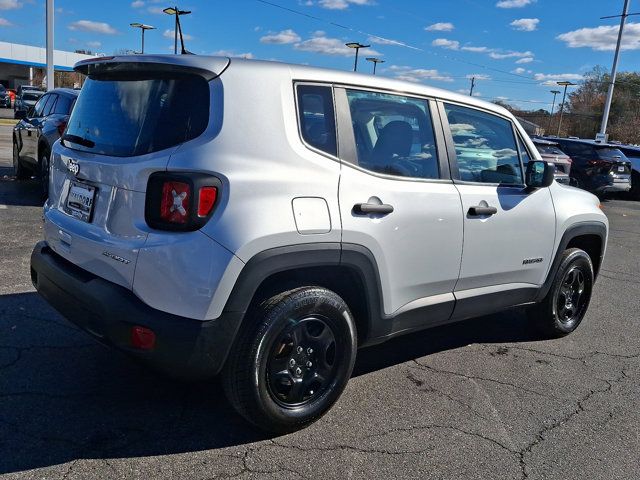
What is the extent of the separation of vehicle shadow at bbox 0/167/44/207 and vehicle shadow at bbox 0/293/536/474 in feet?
16.1

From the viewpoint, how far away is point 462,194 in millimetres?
3666

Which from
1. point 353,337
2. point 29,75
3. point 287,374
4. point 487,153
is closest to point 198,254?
point 287,374

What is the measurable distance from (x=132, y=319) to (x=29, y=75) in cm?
7673

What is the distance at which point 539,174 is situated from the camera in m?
4.13

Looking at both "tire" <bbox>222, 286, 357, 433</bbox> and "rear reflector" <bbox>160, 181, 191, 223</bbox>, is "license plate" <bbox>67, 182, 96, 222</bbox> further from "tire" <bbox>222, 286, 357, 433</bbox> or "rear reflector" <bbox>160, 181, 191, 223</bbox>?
"tire" <bbox>222, 286, 357, 433</bbox>

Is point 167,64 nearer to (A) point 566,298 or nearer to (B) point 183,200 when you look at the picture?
(B) point 183,200

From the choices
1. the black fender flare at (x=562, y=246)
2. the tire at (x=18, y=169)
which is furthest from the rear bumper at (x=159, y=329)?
the tire at (x=18, y=169)

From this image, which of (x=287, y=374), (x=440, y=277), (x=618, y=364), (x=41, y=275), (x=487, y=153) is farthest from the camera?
(x=618, y=364)

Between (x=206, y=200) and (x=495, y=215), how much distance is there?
211cm

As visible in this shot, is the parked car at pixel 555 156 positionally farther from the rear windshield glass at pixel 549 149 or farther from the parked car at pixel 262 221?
the parked car at pixel 262 221

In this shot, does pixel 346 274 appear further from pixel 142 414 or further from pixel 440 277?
pixel 142 414

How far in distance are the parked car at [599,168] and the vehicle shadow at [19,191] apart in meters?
12.6

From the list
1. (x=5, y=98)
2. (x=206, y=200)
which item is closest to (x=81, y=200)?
(x=206, y=200)

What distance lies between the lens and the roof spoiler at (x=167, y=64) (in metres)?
2.77
